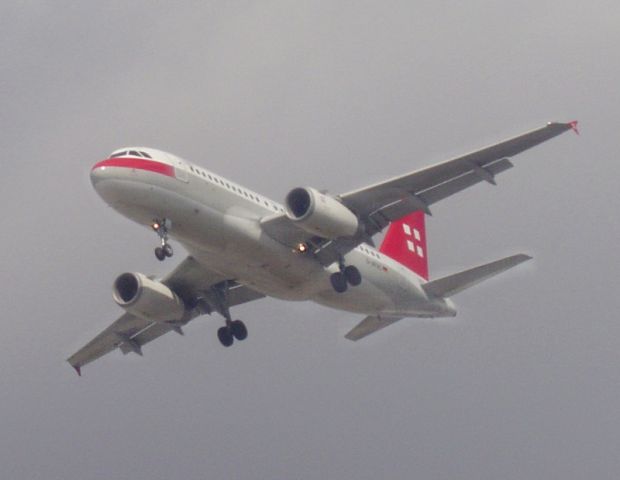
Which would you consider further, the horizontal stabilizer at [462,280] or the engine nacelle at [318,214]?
the horizontal stabilizer at [462,280]

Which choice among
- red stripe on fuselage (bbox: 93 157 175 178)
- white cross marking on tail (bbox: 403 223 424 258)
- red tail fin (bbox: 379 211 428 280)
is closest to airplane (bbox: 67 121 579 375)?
red stripe on fuselage (bbox: 93 157 175 178)

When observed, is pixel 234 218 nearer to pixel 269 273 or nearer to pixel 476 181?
pixel 269 273

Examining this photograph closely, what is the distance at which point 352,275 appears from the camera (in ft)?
196

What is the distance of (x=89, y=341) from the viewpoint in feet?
218

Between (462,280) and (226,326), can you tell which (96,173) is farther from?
(462,280)

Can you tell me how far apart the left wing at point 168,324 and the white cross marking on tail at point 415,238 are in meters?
7.82

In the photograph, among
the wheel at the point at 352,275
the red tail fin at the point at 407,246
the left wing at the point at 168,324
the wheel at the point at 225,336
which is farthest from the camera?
the red tail fin at the point at 407,246

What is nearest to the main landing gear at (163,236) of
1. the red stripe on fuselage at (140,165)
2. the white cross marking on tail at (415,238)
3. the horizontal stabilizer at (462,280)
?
the red stripe on fuselage at (140,165)

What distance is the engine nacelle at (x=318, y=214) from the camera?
5656cm

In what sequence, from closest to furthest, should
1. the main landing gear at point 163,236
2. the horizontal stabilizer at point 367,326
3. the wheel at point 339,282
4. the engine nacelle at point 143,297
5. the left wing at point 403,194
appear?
the main landing gear at point 163,236
the left wing at point 403,194
the wheel at point 339,282
the engine nacelle at point 143,297
the horizontal stabilizer at point 367,326

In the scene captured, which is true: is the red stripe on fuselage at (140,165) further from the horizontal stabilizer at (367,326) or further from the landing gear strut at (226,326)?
the horizontal stabilizer at (367,326)

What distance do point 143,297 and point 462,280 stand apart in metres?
12.2

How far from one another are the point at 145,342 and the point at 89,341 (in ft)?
7.50

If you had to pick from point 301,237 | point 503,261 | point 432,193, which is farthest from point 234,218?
point 503,261
